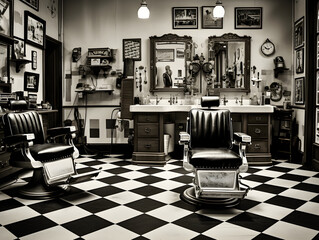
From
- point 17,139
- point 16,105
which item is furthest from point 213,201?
point 16,105

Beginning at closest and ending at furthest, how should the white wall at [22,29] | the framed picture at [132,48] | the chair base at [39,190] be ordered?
the chair base at [39,190], the white wall at [22,29], the framed picture at [132,48]

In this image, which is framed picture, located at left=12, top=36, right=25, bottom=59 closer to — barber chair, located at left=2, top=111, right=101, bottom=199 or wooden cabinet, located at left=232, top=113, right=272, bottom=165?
barber chair, located at left=2, top=111, right=101, bottom=199

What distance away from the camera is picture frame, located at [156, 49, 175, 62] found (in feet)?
18.6

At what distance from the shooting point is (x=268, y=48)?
5605mm

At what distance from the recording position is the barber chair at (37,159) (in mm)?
3092

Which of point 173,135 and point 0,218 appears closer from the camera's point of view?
point 0,218

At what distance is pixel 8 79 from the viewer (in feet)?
13.3

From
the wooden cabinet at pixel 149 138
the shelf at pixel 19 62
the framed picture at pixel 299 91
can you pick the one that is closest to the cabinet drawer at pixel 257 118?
the framed picture at pixel 299 91

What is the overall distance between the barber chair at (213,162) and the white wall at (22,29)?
2.68m

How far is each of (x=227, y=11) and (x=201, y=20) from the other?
51 centimetres

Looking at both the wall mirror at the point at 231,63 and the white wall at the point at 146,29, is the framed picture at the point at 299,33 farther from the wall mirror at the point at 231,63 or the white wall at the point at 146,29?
the wall mirror at the point at 231,63

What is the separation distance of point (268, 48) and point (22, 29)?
13.7 ft

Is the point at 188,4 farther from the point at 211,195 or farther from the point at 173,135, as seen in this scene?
the point at 211,195

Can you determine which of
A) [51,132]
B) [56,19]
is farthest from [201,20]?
[51,132]
